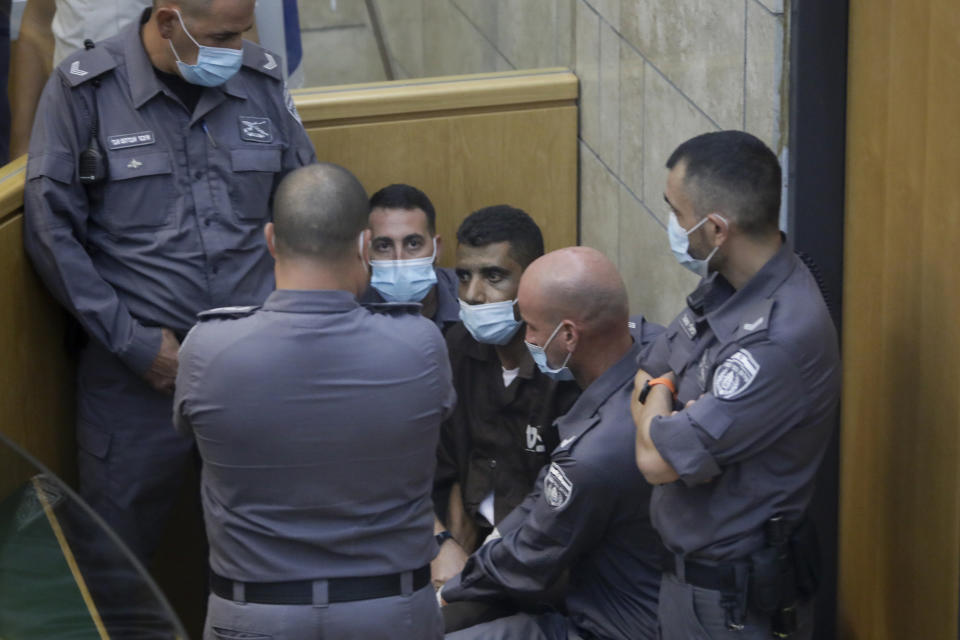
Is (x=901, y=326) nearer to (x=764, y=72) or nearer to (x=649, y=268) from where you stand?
(x=764, y=72)

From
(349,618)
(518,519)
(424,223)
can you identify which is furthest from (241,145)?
(349,618)

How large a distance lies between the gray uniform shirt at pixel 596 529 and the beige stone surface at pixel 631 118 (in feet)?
3.82

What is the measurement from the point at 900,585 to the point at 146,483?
205cm

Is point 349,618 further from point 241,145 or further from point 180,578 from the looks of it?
point 180,578

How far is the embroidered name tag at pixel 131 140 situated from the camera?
351cm

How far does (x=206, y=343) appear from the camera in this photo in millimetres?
2621

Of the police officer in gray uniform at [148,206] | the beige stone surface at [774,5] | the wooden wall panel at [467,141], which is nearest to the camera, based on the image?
the beige stone surface at [774,5]

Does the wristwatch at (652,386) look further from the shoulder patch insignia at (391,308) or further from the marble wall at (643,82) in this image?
the marble wall at (643,82)

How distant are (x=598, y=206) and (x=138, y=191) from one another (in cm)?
172

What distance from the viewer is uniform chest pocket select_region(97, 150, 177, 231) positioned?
3.52 meters

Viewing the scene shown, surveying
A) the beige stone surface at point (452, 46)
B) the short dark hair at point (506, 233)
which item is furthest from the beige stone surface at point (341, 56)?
the short dark hair at point (506, 233)

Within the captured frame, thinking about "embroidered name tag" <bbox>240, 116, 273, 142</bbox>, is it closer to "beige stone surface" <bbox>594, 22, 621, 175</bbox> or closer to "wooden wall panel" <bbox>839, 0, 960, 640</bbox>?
"beige stone surface" <bbox>594, 22, 621, 175</bbox>

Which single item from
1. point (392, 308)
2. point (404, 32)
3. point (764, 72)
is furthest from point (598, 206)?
point (404, 32)

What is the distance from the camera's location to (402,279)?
4.05 metres
